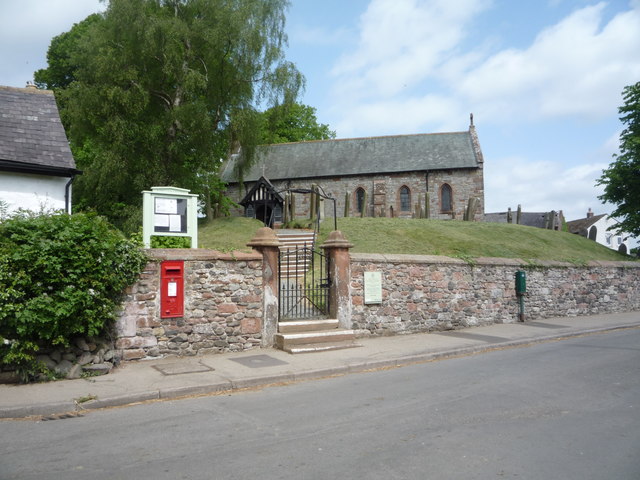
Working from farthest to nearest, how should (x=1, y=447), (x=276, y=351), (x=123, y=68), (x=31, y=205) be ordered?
(x=123, y=68) < (x=31, y=205) < (x=276, y=351) < (x=1, y=447)

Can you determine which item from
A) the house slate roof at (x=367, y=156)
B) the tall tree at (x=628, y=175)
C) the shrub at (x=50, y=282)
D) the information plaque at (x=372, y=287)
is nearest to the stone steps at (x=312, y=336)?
the information plaque at (x=372, y=287)

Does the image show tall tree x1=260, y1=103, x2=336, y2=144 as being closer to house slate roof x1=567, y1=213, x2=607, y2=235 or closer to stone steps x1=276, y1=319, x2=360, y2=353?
house slate roof x1=567, y1=213, x2=607, y2=235

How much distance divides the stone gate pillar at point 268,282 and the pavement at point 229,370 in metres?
0.46

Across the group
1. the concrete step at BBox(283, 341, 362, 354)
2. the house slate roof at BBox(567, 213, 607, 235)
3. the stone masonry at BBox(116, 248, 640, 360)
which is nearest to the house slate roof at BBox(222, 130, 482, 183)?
the stone masonry at BBox(116, 248, 640, 360)

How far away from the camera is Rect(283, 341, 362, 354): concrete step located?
10.5m

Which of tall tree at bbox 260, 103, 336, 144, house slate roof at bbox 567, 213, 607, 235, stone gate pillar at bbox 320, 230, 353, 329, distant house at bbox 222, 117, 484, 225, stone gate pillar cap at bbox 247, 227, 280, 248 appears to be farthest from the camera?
house slate roof at bbox 567, 213, 607, 235

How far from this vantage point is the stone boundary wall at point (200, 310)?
9.50 meters

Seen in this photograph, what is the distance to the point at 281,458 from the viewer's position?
4.79 metres

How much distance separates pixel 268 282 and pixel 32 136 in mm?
10321

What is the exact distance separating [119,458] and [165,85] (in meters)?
25.5

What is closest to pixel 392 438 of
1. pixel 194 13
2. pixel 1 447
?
pixel 1 447

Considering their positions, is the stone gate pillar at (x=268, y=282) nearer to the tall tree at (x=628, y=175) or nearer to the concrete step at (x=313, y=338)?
the concrete step at (x=313, y=338)

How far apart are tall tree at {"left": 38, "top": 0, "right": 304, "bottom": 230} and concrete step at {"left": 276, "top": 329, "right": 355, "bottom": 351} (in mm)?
15184

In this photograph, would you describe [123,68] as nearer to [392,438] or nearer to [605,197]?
[392,438]
